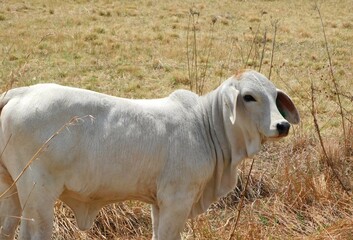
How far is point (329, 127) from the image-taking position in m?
8.49

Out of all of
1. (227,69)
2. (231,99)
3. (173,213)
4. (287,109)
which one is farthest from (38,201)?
(227,69)

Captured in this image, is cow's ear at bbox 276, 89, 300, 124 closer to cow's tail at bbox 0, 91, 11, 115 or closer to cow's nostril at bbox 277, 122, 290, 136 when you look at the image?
cow's nostril at bbox 277, 122, 290, 136

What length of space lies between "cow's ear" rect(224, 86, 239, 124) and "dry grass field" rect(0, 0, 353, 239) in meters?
0.88

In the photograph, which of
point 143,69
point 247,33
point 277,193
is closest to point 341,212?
point 277,193

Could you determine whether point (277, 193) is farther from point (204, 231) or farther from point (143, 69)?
point (143, 69)

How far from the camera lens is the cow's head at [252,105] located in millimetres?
3902

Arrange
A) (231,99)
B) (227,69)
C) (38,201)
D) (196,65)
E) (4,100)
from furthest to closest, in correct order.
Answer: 1. (227,69)
2. (196,65)
3. (231,99)
4. (4,100)
5. (38,201)

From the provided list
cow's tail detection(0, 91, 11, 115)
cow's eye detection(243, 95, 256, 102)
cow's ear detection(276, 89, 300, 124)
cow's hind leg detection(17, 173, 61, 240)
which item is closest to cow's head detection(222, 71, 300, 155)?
cow's eye detection(243, 95, 256, 102)

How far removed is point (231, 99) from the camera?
12.9 ft

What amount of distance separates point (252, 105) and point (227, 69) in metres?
8.33

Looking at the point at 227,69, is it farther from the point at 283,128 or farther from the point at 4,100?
the point at 4,100

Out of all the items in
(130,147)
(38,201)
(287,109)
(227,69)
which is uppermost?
(287,109)

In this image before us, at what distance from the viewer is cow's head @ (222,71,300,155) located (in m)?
3.90

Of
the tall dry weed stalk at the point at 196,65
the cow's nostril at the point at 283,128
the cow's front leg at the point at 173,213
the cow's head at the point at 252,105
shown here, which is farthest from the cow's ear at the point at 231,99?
the tall dry weed stalk at the point at 196,65
